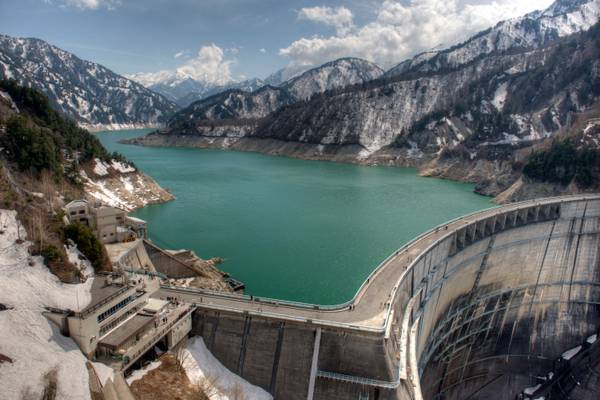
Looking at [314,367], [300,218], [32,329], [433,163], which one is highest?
[433,163]

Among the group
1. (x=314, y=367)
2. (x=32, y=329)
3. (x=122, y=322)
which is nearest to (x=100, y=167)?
(x=122, y=322)

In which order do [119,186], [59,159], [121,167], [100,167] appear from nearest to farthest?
1. [59,159]
2. [100,167]
3. [119,186]
4. [121,167]

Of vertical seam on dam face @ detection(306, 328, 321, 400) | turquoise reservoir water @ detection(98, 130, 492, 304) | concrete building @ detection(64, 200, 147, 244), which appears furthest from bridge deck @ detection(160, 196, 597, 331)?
concrete building @ detection(64, 200, 147, 244)

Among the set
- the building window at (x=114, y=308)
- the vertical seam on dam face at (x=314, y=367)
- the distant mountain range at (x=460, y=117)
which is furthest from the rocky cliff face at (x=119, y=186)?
the distant mountain range at (x=460, y=117)

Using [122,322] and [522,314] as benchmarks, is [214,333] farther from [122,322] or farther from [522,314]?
[522,314]

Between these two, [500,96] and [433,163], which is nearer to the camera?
[433,163]

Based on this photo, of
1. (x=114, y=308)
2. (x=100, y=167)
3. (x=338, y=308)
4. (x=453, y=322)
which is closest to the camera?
(x=114, y=308)

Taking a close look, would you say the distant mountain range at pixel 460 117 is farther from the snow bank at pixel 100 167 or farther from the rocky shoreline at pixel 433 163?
the snow bank at pixel 100 167
